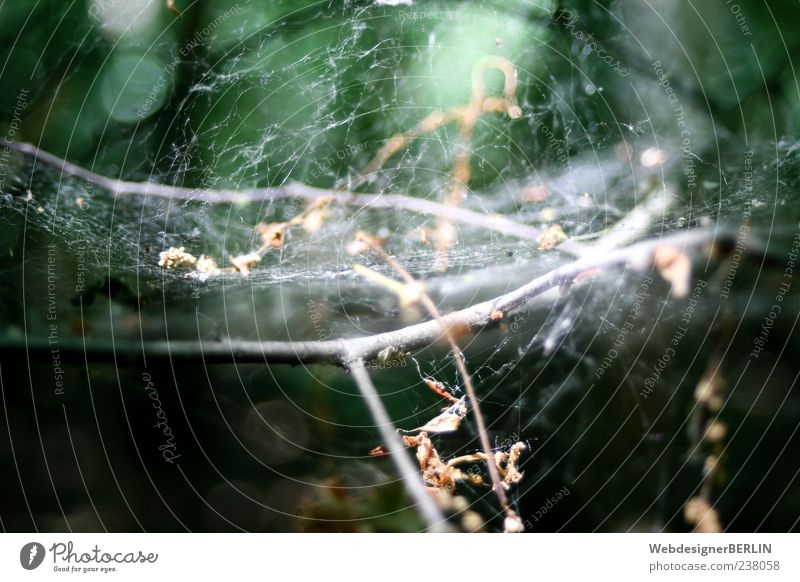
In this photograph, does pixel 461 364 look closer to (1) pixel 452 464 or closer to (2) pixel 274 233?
(1) pixel 452 464

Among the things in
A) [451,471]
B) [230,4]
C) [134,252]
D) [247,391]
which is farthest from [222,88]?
[451,471]

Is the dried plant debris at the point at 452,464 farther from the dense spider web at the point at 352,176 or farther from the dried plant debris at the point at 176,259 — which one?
the dried plant debris at the point at 176,259

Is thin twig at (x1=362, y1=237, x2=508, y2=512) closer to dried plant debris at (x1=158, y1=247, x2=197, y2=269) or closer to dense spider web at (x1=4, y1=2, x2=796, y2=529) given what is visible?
dense spider web at (x1=4, y1=2, x2=796, y2=529)

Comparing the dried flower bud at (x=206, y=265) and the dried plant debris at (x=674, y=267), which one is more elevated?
the dried flower bud at (x=206, y=265)

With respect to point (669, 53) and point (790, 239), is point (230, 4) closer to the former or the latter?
point (669, 53)
